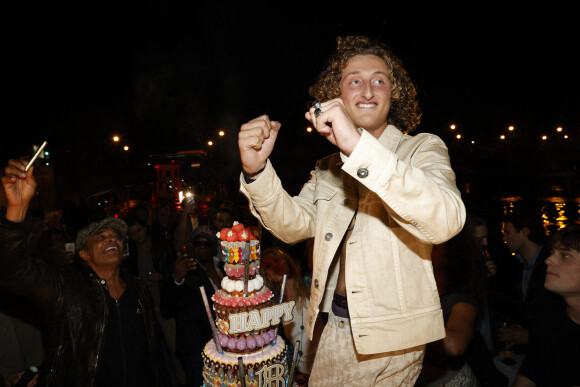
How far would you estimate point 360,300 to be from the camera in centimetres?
191

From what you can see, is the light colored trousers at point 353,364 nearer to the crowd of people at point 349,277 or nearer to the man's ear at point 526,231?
the crowd of people at point 349,277

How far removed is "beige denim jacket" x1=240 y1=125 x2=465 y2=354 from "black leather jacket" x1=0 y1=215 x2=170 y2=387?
2083 millimetres

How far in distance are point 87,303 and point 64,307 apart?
0.18 meters

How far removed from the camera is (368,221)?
2.04 m

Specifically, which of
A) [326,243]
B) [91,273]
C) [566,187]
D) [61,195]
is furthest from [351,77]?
[566,187]

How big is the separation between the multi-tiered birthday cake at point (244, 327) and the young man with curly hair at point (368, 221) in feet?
1.49

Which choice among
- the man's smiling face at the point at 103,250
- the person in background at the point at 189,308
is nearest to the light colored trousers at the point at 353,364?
the man's smiling face at the point at 103,250

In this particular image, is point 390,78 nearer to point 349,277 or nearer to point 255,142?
point 255,142

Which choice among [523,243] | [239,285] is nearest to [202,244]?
[239,285]

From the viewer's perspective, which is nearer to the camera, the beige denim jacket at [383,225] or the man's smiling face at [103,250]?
the beige denim jacket at [383,225]

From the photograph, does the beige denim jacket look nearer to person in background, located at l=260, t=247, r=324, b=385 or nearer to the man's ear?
person in background, located at l=260, t=247, r=324, b=385

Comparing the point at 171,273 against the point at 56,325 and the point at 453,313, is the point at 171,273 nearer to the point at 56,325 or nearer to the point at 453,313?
the point at 56,325

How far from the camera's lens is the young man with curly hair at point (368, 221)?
1425mm

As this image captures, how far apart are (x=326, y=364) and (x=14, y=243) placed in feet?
7.82
